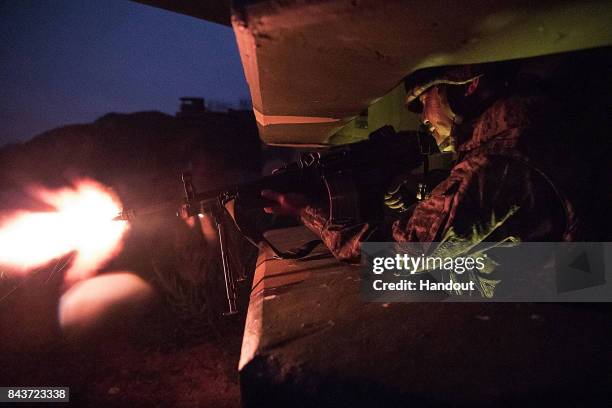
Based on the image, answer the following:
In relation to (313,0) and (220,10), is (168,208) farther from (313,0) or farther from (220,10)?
(313,0)

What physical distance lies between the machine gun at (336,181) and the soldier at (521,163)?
0.44m

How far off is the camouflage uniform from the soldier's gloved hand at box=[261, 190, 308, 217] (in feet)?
2.79

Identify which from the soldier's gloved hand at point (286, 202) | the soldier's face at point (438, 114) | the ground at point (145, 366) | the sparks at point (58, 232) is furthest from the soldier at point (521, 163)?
the ground at point (145, 366)

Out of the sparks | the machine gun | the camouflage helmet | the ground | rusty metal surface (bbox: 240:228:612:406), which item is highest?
the camouflage helmet

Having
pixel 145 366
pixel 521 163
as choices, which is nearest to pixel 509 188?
pixel 521 163

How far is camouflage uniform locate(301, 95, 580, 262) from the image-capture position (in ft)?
3.92

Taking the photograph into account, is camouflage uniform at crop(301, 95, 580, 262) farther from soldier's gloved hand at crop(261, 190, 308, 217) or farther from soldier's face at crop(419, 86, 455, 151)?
soldier's gloved hand at crop(261, 190, 308, 217)

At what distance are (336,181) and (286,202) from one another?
375 millimetres

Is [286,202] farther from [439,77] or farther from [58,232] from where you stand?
[58,232]

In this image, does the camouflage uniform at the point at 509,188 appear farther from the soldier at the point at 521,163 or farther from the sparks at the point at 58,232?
the sparks at the point at 58,232

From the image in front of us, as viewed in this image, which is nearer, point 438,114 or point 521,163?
point 521,163

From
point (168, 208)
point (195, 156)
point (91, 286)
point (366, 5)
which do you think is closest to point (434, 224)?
point (366, 5)

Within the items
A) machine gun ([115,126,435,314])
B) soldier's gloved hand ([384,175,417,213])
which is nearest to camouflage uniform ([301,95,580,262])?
machine gun ([115,126,435,314])

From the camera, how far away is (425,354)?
3.62 feet
